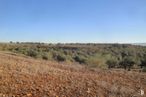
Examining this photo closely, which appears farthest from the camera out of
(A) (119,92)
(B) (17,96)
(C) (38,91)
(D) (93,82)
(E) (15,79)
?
(D) (93,82)

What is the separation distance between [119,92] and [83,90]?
1.80m

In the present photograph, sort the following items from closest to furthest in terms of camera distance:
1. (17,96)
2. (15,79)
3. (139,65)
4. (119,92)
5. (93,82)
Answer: (17,96) → (15,79) → (119,92) → (93,82) → (139,65)

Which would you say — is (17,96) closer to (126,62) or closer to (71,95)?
(71,95)

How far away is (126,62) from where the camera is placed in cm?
3719

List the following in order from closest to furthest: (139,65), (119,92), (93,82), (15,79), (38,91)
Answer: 1. (38,91)
2. (15,79)
3. (119,92)
4. (93,82)
5. (139,65)

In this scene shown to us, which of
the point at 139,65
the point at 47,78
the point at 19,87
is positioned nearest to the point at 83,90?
the point at 47,78

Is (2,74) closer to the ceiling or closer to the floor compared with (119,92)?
closer to the ceiling

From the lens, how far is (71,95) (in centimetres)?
1004

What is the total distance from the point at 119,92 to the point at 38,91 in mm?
→ 3991

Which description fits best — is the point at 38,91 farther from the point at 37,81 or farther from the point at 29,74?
the point at 29,74

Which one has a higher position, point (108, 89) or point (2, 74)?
point (2, 74)

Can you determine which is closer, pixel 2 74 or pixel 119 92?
pixel 2 74

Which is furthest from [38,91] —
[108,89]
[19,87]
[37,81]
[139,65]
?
[139,65]

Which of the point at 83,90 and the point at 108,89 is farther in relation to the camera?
the point at 108,89
